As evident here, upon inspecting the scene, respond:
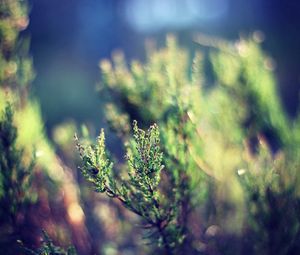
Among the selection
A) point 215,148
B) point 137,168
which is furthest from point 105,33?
point 137,168

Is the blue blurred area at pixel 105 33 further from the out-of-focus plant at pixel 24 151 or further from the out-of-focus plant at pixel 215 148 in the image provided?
the out-of-focus plant at pixel 215 148

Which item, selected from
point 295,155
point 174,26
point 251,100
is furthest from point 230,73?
point 174,26

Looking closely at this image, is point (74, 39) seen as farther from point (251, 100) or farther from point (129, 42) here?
point (251, 100)

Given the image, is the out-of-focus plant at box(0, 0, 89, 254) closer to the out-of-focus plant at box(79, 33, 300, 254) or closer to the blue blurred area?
the out-of-focus plant at box(79, 33, 300, 254)

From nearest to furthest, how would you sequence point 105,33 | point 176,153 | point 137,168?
point 137,168 < point 176,153 < point 105,33

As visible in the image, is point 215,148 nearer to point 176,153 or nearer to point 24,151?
point 176,153

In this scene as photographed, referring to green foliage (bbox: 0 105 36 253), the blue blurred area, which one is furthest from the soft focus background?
the blue blurred area
